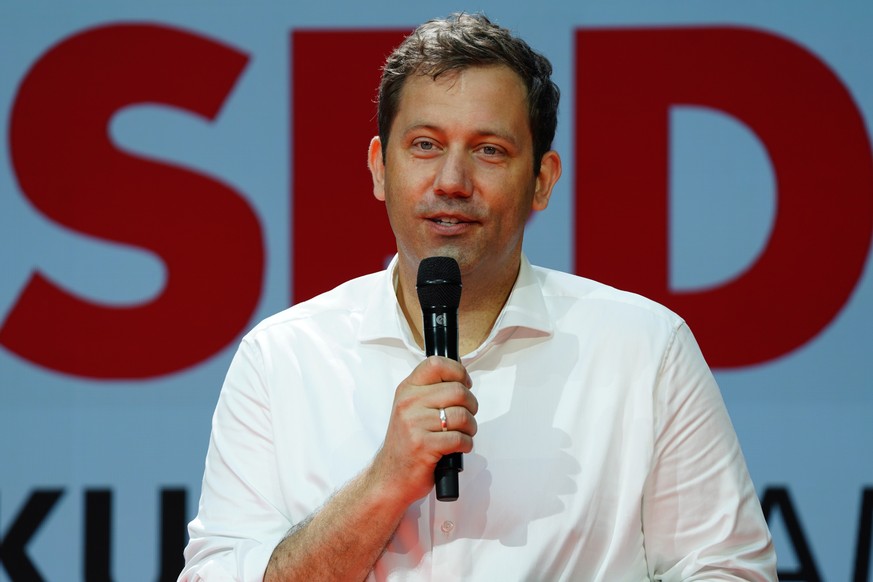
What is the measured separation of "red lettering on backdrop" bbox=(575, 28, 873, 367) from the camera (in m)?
3.38

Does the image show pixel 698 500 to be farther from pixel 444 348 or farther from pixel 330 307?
pixel 330 307

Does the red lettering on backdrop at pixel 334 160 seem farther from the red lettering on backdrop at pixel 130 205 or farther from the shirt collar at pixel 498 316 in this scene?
the shirt collar at pixel 498 316

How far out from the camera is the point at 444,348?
153 cm

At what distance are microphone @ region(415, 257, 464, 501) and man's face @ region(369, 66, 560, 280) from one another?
0.20 meters

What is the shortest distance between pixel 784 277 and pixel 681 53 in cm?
76

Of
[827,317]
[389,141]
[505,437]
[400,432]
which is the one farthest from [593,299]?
[827,317]

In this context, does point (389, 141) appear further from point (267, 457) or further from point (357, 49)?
point (357, 49)

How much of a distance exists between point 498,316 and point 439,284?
0.43 m

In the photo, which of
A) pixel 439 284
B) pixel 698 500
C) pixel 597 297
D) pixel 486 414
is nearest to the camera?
pixel 439 284

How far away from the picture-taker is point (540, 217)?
3424 mm

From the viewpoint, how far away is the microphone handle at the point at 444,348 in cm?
147

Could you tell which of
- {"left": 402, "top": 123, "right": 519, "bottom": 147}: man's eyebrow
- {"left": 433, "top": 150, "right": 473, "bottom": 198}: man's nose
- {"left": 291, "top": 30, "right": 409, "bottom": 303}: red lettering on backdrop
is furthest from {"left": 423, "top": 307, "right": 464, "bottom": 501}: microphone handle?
{"left": 291, "top": 30, "right": 409, "bottom": 303}: red lettering on backdrop

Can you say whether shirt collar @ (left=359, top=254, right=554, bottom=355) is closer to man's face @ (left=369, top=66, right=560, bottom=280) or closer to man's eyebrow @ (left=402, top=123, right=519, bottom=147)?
man's face @ (left=369, top=66, right=560, bottom=280)

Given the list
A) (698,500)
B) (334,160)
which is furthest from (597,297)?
(334,160)
